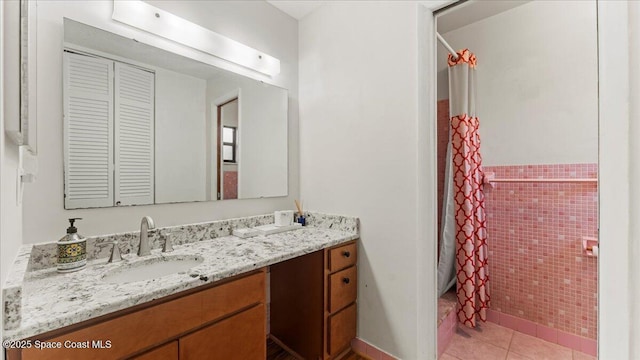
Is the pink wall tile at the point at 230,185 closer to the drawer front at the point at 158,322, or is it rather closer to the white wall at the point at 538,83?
the drawer front at the point at 158,322

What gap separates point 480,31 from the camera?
7.45 ft

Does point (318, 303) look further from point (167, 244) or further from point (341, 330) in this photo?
point (167, 244)

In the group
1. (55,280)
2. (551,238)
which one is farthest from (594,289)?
(55,280)

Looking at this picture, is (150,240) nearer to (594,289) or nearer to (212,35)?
(212,35)

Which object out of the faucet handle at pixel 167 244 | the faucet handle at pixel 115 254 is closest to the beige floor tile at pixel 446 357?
the faucet handle at pixel 167 244

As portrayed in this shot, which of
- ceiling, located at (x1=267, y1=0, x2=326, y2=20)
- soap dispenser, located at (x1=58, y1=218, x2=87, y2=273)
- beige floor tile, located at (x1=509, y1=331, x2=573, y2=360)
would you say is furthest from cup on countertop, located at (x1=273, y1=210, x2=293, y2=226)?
beige floor tile, located at (x1=509, y1=331, x2=573, y2=360)

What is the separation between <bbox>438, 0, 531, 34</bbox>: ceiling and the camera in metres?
2.03

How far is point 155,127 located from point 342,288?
1404mm

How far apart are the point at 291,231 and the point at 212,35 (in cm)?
134

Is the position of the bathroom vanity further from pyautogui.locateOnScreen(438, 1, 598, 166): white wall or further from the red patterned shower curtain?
pyautogui.locateOnScreen(438, 1, 598, 166): white wall

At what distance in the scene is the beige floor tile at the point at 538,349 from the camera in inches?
68.8

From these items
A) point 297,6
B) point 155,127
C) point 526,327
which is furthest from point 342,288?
point 297,6

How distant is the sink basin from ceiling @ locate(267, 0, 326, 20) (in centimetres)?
181

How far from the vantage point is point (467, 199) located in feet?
6.57
